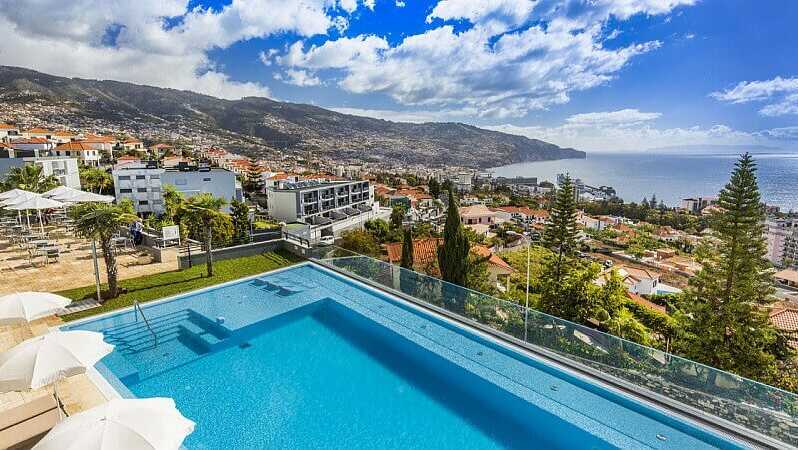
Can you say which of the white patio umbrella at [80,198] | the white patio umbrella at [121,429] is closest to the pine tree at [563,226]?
the white patio umbrella at [80,198]

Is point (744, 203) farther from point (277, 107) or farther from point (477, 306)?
point (277, 107)

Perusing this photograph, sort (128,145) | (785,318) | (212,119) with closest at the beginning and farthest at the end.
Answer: (785,318)
(128,145)
(212,119)

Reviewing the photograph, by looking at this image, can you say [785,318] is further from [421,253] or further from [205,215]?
[205,215]

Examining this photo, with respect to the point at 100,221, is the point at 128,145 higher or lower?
higher

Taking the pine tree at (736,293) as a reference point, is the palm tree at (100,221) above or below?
above

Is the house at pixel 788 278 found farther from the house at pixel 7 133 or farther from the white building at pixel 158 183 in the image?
the house at pixel 7 133

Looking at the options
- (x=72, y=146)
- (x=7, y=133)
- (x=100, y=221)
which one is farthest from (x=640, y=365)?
(x=7, y=133)

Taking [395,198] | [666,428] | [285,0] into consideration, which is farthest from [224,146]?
[666,428]
